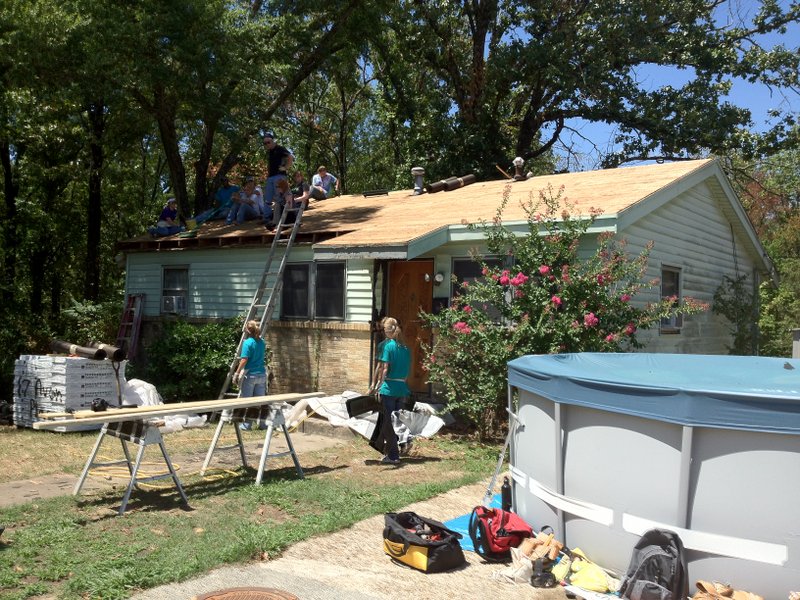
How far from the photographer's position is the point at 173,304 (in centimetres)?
1677

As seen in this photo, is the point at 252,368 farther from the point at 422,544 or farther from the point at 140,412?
the point at 422,544

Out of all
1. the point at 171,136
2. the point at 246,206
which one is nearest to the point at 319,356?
the point at 246,206

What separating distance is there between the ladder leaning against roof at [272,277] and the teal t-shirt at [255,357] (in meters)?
2.13

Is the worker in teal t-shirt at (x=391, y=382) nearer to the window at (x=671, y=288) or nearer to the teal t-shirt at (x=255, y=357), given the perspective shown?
the teal t-shirt at (x=255, y=357)

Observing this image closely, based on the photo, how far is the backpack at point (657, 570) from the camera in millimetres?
4781

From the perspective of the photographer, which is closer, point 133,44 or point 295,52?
point 133,44

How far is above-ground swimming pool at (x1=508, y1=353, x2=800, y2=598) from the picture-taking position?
A: 4723 millimetres

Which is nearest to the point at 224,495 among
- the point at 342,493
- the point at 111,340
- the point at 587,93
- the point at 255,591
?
the point at 342,493

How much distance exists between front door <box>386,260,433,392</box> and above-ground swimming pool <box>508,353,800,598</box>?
6.39 m

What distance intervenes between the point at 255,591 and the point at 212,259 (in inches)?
463

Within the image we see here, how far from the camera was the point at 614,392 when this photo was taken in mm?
5266

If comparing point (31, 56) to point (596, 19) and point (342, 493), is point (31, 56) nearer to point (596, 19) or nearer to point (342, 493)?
point (342, 493)

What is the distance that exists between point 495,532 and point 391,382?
11.7 feet

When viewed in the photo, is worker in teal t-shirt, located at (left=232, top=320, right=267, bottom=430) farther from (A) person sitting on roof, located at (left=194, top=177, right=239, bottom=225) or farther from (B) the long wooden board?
(A) person sitting on roof, located at (left=194, top=177, right=239, bottom=225)
